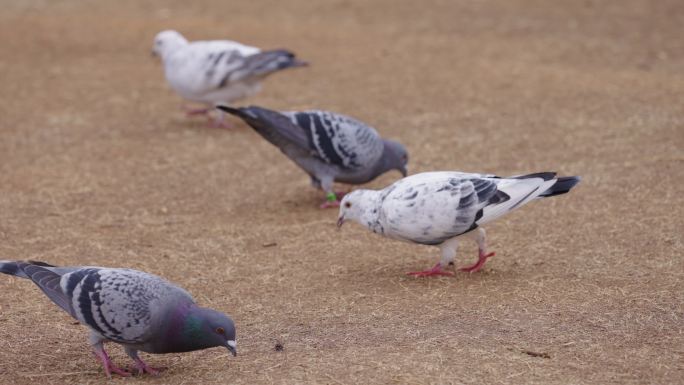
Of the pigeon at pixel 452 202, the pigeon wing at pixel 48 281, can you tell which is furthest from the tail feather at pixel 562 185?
the pigeon wing at pixel 48 281

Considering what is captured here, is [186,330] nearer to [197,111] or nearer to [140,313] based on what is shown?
[140,313]

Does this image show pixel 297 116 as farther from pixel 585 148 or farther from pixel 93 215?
pixel 585 148

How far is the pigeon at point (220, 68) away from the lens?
32.6 feet

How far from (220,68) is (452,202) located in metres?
4.44

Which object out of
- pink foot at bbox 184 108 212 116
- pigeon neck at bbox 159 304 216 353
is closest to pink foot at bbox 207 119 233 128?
pink foot at bbox 184 108 212 116

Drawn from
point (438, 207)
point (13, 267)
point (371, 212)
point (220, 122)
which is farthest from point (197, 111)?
point (13, 267)

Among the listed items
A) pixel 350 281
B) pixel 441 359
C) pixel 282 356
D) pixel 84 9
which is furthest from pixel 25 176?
pixel 84 9

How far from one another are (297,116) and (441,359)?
3277mm

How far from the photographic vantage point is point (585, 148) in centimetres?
927

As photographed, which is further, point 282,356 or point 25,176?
point 25,176

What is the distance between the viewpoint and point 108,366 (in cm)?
515

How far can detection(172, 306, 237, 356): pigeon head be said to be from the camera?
4895 millimetres

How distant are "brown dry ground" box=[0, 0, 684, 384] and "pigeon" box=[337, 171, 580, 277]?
1.24 ft

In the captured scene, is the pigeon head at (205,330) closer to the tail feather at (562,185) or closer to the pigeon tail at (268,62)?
the tail feather at (562,185)
